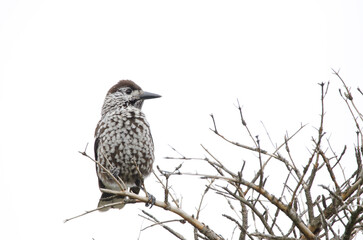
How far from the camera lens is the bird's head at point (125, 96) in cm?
651

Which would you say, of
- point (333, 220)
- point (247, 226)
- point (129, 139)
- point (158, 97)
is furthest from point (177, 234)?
point (158, 97)

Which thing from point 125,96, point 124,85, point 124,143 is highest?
point 124,85

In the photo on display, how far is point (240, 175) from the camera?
114 inches

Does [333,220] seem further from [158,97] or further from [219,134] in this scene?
[158,97]

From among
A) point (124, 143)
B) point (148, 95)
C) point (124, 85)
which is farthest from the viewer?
point (124, 85)

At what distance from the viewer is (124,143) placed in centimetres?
580

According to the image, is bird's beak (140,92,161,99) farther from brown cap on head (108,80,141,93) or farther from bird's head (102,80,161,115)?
brown cap on head (108,80,141,93)

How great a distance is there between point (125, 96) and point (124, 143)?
0.98 metres

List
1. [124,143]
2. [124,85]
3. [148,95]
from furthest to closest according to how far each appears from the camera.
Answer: [124,85]
[148,95]
[124,143]

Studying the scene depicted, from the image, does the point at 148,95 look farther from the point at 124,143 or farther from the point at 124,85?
the point at 124,143

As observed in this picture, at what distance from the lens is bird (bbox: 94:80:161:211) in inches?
227

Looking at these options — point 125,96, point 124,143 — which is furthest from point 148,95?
point 124,143

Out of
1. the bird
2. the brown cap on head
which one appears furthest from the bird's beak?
the brown cap on head

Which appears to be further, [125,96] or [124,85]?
[124,85]
